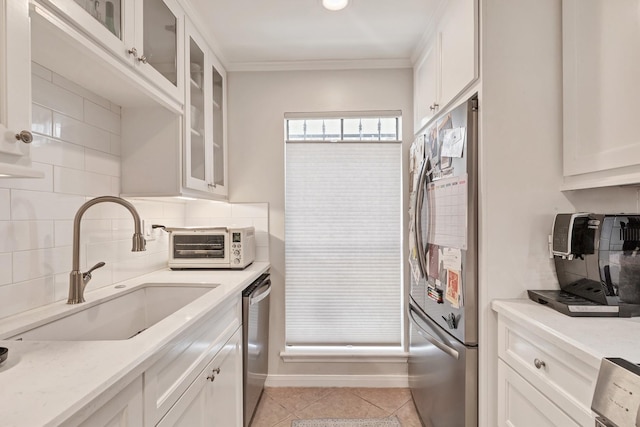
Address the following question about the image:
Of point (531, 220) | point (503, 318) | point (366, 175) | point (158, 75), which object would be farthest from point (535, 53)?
point (158, 75)

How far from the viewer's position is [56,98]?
4.22 feet

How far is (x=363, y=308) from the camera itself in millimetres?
2463

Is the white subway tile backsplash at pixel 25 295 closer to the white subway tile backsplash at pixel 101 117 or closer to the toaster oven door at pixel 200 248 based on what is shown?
the white subway tile backsplash at pixel 101 117

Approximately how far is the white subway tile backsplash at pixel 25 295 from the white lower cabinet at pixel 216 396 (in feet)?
2.12

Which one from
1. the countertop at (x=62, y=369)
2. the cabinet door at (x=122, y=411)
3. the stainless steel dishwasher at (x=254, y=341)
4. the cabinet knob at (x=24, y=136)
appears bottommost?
the stainless steel dishwasher at (x=254, y=341)

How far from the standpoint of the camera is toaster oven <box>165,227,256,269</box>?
2.06 metres

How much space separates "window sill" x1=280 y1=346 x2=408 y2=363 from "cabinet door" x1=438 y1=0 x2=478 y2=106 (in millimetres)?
1762

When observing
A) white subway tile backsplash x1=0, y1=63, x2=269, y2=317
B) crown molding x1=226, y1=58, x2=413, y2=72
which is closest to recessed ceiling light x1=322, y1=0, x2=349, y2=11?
crown molding x1=226, y1=58, x2=413, y2=72

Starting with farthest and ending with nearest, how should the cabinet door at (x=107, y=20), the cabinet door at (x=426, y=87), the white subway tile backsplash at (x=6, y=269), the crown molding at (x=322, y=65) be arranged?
the crown molding at (x=322, y=65) < the cabinet door at (x=426, y=87) < the white subway tile backsplash at (x=6, y=269) < the cabinet door at (x=107, y=20)

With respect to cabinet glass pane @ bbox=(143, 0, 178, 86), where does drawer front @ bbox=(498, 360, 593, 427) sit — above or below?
below

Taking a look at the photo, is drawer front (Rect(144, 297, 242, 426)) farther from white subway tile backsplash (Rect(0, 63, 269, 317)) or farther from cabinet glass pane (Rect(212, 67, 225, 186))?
cabinet glass pane (Rect(212, 67, 225, 186))

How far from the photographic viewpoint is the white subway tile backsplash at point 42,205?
113cm

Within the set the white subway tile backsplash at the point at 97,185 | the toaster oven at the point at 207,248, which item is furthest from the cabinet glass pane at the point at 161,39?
the toaster oven at the point at 207,248

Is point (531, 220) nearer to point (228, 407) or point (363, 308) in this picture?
point (363, 308)
